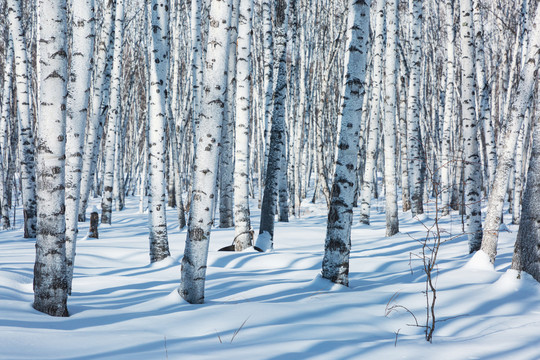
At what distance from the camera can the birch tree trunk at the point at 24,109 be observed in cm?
841

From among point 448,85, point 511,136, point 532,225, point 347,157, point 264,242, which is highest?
point 448,85

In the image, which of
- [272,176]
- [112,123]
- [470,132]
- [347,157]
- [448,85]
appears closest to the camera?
[347,157]

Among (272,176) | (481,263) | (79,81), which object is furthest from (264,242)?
(79,81)

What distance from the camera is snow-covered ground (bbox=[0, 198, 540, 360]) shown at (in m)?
2.58

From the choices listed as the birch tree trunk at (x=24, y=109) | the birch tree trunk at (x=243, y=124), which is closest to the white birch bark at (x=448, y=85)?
the birch tree trunk at (x=243, y=124)

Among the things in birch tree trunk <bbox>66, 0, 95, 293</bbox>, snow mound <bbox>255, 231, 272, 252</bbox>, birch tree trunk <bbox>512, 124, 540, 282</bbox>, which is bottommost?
snow mound <bbox>255, 231, 272, 252</bbox>

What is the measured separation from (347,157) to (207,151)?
5.16 ft

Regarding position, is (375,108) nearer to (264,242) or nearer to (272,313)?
(264,242)

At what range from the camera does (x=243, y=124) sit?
7.21m

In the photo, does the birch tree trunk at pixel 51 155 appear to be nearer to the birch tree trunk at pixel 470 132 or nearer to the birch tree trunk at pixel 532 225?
the birch tree trunk at pixel 532 225

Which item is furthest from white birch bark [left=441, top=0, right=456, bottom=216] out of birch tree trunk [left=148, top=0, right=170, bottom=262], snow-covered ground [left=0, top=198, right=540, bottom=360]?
birch tree trunk [left=148, top=0, right=170, bottom=262]

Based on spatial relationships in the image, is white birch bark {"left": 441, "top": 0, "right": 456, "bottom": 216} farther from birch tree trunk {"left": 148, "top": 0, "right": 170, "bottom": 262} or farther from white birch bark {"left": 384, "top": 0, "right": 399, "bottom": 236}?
birch tree trunk {"left": 148, "top": 0, "right": 170, "bottom": 262}

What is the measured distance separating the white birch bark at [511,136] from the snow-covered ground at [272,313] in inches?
15.4

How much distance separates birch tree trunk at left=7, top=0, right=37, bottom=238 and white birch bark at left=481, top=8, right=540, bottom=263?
8.54m
